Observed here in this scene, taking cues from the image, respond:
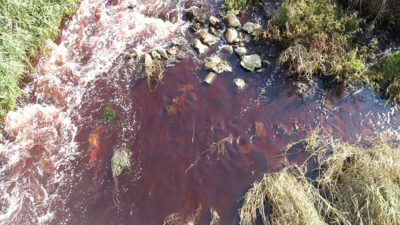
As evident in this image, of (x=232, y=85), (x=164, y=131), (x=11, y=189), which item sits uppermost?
(x=232, y=85)

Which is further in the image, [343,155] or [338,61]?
[338,61]

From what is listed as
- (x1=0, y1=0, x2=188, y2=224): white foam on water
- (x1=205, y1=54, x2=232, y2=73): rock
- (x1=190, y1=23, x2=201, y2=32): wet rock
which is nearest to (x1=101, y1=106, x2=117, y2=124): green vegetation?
(x1=0, y1=0, x2=188, y2=224): white foam on water

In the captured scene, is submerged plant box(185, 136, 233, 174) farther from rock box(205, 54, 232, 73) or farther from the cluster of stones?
rock box(205, 54, 232, 73)

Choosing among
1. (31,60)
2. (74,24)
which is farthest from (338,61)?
(31,60)

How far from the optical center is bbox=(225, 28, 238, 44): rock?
7820 mm

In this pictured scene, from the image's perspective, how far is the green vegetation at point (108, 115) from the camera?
6.54 m

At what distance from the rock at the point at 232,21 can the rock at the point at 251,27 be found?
0.66 ft

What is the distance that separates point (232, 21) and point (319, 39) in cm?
243

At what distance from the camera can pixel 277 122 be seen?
6.48 meters

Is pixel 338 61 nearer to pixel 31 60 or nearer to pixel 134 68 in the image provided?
pixel 134 68

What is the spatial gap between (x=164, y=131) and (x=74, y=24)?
4611 mm

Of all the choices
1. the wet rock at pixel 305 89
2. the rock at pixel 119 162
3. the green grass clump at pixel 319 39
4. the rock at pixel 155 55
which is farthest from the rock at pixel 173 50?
the wet rock at pixel 305 89

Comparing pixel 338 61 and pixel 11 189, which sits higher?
pixel 338 61

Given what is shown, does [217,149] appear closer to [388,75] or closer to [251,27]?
[251,27]
